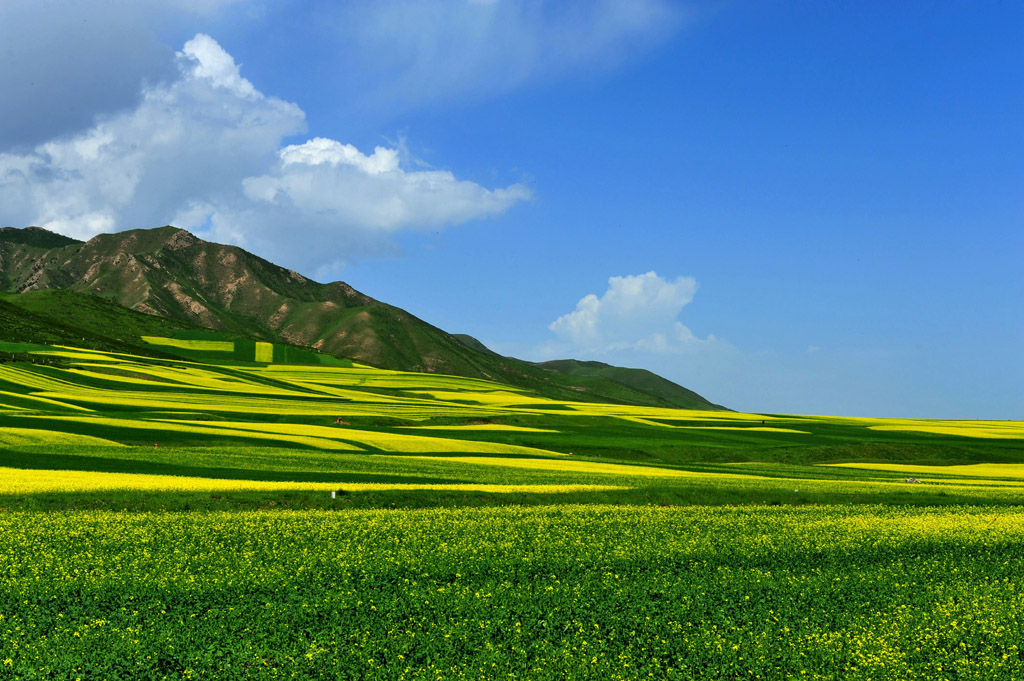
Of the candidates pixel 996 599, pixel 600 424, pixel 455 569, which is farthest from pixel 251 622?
pixel 600 424

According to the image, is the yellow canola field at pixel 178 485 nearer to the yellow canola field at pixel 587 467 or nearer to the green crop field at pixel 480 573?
the green crop field at pixel 480 573

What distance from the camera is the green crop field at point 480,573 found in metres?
14.0

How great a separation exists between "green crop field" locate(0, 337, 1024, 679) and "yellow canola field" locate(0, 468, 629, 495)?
9.1 inches

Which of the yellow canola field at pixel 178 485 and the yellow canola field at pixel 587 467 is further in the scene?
the yellow canola field at pixel 587 467

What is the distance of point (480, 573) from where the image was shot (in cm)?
1850

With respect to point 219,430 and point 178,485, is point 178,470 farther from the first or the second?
point 219,430

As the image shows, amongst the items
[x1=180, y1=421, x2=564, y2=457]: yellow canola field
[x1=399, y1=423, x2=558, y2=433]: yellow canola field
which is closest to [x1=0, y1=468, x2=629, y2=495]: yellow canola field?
[x1=180, y1=421, x2=564, y2=457]: yellow canola field

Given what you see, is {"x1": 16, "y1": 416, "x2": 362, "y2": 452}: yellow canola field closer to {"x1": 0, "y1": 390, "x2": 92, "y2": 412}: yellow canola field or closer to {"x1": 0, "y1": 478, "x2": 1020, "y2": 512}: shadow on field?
{"x1": 0, "y1": 390, "x2": 92, "y2": 412}: yellow canola field

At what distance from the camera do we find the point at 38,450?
42.0m

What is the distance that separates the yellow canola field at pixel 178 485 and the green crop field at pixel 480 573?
9.1 inches

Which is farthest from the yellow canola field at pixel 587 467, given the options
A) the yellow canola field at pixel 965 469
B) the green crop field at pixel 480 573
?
the yellow canola field at pixel 965 469

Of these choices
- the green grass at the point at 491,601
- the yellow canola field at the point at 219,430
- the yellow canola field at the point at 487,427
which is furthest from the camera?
the yellow canola field at the point at 487,427

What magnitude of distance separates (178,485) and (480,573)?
→ 2118 cm

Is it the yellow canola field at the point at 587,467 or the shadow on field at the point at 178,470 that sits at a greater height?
the yellow canola field at the point at 587,467
